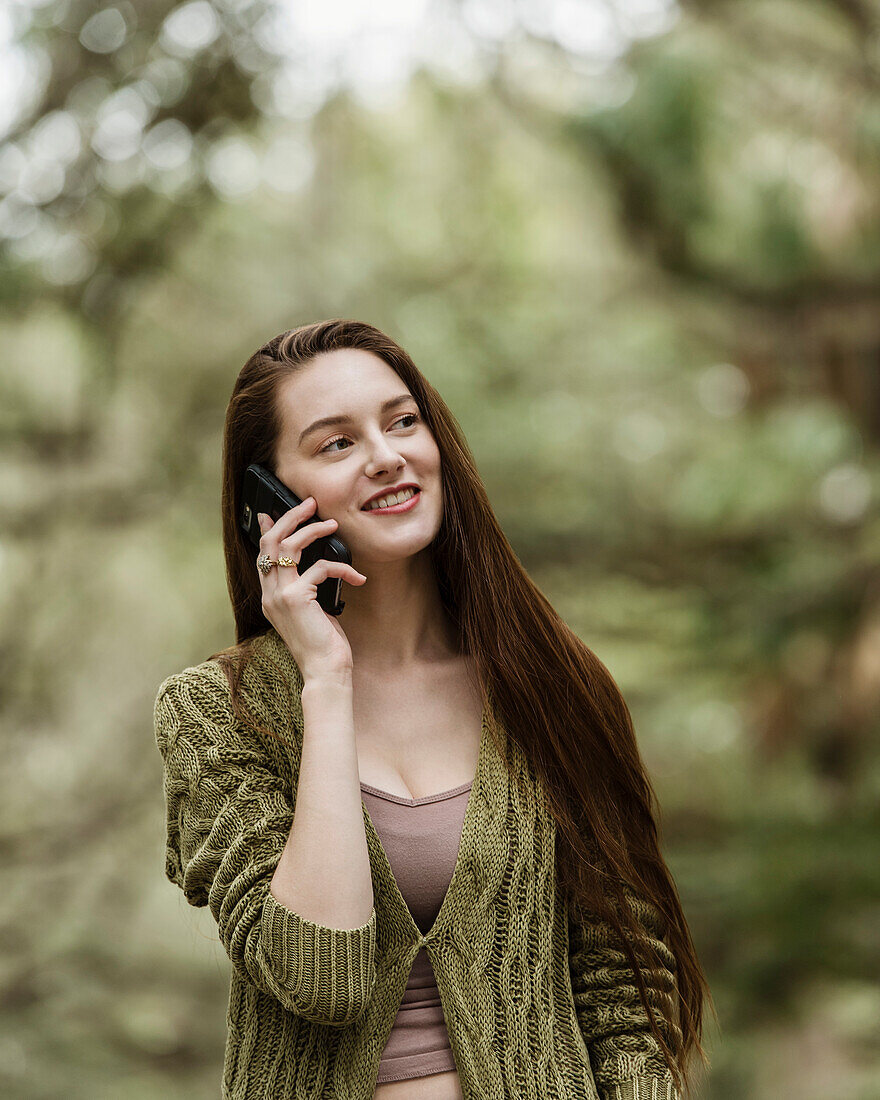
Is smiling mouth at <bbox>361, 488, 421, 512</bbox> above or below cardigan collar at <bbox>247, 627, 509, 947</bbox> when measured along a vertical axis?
above

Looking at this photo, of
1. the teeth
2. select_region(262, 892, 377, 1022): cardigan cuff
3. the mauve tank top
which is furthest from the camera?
the teeth

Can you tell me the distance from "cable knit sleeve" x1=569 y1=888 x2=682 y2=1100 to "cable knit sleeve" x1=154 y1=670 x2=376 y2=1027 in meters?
0.29

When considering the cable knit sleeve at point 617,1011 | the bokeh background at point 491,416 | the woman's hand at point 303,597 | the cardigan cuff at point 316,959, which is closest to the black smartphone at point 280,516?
the woman's hand at point 303,597

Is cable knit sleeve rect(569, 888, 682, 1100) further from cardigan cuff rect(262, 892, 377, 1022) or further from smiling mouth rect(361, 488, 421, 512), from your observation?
smiling mouth rect(361, 488, 421, 512)

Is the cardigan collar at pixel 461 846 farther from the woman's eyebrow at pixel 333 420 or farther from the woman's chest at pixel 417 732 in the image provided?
the woman's eyebrow at pixel 333 420

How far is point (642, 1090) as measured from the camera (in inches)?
Result: 51.2

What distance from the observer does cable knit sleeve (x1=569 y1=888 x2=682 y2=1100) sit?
1.32m

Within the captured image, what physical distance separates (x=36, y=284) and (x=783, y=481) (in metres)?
2.54

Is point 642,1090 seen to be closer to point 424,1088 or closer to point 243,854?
point 424,1088

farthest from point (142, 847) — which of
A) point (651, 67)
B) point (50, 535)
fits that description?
point (651, 67)

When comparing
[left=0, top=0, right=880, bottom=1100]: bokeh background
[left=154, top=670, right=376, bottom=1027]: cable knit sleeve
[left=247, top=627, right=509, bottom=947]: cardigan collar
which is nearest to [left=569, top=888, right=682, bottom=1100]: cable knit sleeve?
[left=247, top=627, right=509, bottom=947]: cardigan collar

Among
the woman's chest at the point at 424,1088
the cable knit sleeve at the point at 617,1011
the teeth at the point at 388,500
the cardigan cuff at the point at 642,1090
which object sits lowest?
the cardigan cuff at the point at 642,1090

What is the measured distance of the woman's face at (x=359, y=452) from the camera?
53.9 inches

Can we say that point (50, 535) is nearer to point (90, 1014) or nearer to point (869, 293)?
point (90, 1014)
